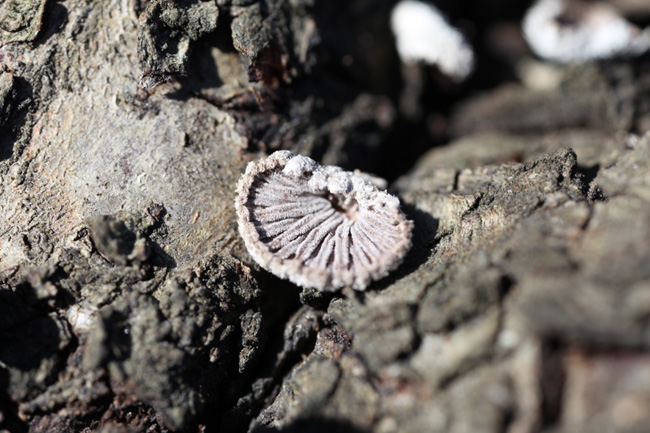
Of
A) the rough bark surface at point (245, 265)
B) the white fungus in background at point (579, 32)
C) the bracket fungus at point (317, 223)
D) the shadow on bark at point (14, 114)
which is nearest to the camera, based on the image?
the rough bark surface at point (245, 265)

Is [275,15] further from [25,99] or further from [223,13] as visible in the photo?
[25,99]

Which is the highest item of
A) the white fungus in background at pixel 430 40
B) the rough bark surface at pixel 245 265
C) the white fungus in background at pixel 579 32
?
the white fungus in background at pixel 579 32

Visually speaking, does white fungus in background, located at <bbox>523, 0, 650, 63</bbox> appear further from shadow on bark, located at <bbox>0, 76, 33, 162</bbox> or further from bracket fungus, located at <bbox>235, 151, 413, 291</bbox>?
shadow on bark, located at <bbox>0, 76, 33, 162</bbox>

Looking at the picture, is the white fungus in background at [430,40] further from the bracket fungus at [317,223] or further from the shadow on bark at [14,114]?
the shadow on bark at [14,114]

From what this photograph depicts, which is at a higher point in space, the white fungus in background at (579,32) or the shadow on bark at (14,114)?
the white fungus in background at (579,32)

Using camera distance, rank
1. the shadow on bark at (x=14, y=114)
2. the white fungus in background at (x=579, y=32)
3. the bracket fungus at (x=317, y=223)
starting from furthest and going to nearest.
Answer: the white fungus in background at (x=579, y=32) → the shadow on bark at (x=14, y=114) → the bracket fungus at (x=317, y=223)

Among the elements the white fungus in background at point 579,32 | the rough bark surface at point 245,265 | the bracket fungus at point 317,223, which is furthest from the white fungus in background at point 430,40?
the bracket fungus at point 317,223

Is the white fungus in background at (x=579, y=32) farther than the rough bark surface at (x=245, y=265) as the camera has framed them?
Yes

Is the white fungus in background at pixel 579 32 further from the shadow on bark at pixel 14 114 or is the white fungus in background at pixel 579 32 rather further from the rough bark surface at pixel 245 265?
the shadow on bark at pixel 14 114
